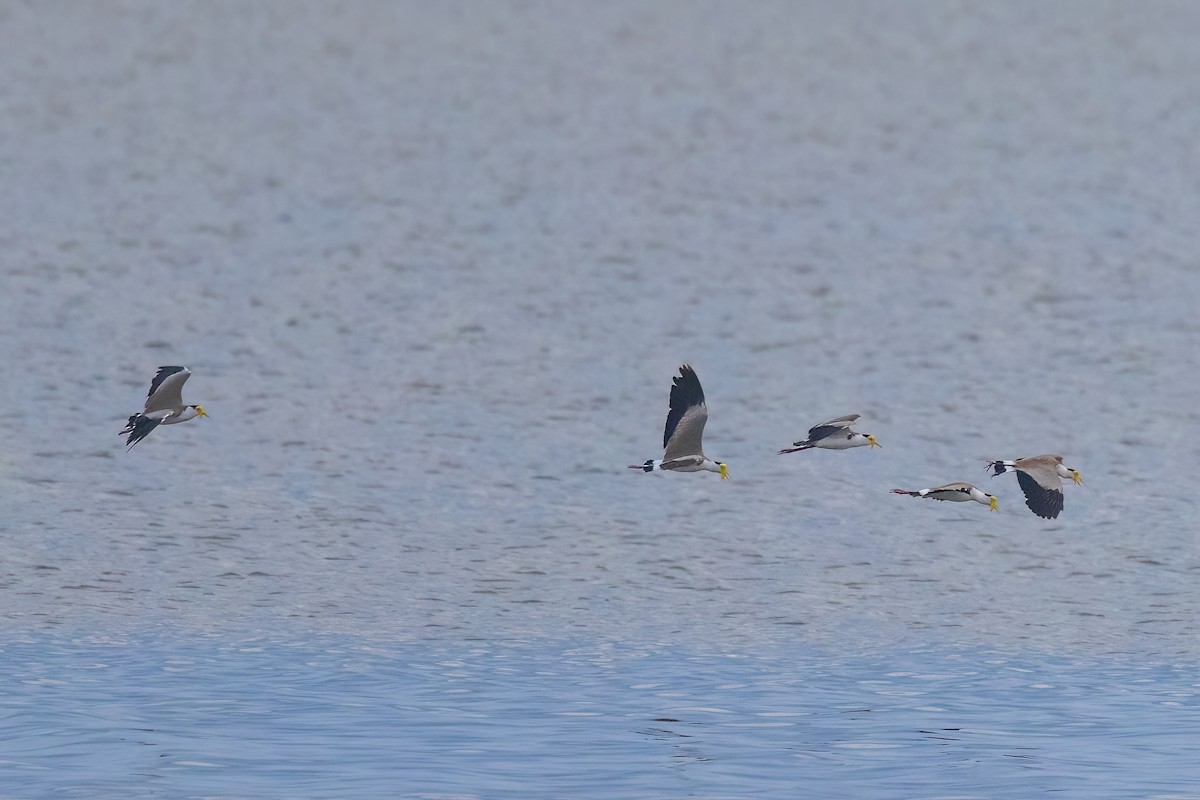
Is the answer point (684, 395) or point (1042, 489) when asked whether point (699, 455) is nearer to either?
point (684, 395)

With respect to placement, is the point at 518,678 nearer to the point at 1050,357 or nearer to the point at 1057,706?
the point at 1057,706

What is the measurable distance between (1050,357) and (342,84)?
38459 millimetres

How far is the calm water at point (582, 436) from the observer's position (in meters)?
22.0

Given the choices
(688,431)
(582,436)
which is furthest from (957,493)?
(582,436)

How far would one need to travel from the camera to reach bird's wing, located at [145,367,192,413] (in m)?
25.1

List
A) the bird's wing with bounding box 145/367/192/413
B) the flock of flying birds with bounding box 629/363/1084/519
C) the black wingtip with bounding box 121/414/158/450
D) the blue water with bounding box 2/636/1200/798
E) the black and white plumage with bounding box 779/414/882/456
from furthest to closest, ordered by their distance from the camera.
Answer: the black and white plumage with bounding box 779/414/882/456, the bird's wing with bounding box 145/367/192/413, the flock of flying birds with bounding box 629/363/1084/519, the black wingtip with bounding box 121/414/158/450, the blue water with bounding box 2/636/1200/798

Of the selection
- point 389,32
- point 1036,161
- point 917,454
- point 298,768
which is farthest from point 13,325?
point 389,32

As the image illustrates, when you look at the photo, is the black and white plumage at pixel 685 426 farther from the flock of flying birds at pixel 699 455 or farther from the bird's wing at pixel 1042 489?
the bird's wing at pixel 1042 489

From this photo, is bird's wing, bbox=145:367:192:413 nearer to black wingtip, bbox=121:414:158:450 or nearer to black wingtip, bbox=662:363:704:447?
black wingtip, bbox=121:414:158:450

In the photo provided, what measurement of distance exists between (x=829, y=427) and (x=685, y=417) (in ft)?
5.75

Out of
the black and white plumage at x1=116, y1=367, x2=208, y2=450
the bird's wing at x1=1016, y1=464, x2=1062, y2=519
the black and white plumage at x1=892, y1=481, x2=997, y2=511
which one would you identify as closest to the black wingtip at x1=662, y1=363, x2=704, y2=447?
the black and white plumage at x1=892, y1=481, x2=997, y2=511

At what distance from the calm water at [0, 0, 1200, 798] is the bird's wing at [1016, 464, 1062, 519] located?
1.95 m

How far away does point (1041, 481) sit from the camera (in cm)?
2431

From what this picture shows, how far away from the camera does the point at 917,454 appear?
34.1 meters
